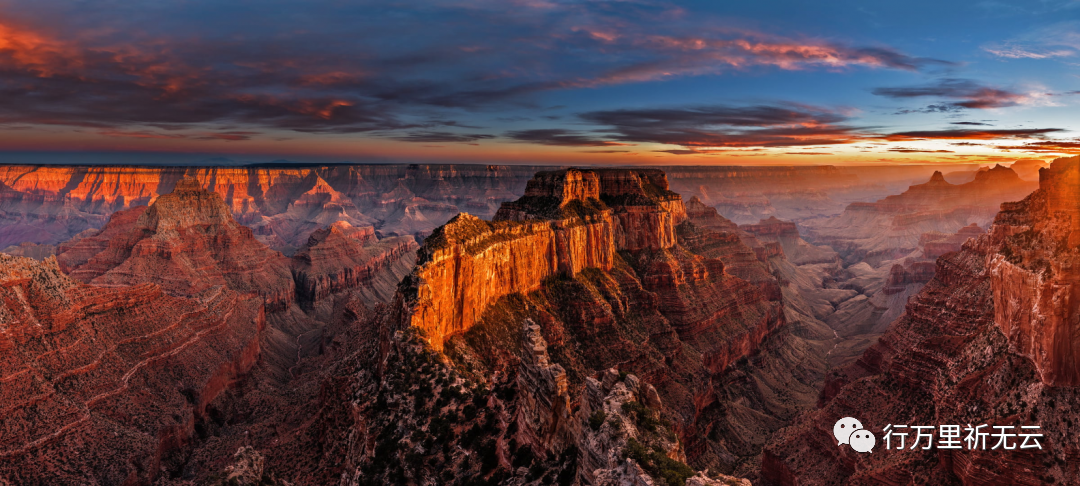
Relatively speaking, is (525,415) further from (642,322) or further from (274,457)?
(642,322)

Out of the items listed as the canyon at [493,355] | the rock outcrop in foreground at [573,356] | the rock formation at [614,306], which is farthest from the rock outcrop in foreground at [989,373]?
the rock formation at [614,306]

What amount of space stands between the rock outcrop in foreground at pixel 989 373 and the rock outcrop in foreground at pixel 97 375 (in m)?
72.4

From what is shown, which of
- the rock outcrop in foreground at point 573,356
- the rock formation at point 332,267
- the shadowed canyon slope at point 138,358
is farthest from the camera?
the rock formation at point 332,267

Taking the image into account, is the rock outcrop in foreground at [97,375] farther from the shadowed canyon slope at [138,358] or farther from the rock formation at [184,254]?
the rock formation at [184,254]

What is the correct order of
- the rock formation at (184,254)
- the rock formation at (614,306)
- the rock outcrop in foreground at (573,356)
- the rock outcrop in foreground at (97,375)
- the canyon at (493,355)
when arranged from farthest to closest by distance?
the rock formation at (184,254)
the rock outcrop in foreground at (97,375)
the rock formation at (614,306)
the canyon at (493,355)
the rock outcrop in foreground at (573,356)

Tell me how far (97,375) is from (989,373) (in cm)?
9629

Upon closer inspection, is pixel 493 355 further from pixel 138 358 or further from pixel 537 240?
pixel 138 358

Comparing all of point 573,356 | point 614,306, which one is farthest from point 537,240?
point 573,356

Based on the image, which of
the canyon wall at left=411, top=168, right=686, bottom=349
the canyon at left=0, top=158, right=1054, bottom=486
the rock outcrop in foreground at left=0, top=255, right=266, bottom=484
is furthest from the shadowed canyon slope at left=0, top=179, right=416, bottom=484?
the canyon wall at left=411, top=168, right=686, bottom=349

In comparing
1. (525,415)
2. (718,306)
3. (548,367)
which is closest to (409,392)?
(525,415)

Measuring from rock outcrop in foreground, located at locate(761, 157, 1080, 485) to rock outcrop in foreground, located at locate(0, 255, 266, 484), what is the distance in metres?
72.4

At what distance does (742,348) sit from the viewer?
319ft

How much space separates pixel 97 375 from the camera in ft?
Answer: 226

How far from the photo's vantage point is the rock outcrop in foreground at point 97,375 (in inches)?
2227
